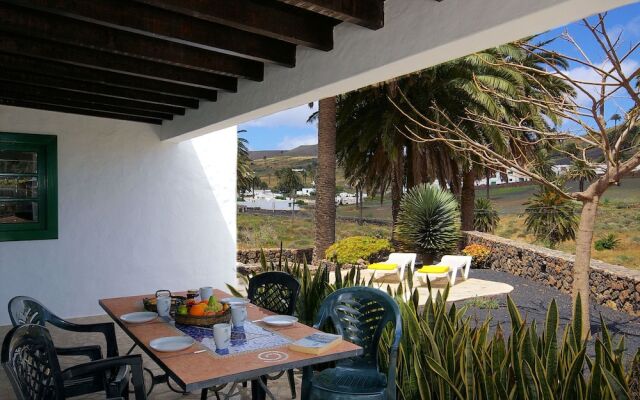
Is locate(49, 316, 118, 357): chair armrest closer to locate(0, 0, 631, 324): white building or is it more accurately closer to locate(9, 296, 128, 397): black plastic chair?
locate(9, 296, 128, 397): black plastic chair

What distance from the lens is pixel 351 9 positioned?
2.66 meters

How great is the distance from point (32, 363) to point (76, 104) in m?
3.89

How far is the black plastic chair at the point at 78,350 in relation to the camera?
2586 mm

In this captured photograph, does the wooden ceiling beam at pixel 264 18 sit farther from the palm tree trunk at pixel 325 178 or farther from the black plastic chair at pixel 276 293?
the palm tree trunk at pixel 325 178

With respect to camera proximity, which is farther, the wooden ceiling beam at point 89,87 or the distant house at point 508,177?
the distant house at point 508,177

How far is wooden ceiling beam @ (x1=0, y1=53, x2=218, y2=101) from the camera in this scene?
3.82 metres

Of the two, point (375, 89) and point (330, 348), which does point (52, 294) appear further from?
point (375, 89)

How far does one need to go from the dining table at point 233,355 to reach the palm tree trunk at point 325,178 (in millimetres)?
8489

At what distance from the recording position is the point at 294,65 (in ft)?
11.8

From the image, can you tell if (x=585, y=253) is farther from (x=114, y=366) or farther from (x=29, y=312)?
(x=29, y=312)

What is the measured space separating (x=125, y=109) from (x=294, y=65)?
2.81 m

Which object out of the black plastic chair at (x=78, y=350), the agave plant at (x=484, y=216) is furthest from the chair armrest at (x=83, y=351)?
the agave plant at (x=484, y=216)

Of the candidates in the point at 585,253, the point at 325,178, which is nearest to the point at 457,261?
the point at 325,178

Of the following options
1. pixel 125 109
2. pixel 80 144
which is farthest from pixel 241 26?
pixel 80 144
